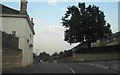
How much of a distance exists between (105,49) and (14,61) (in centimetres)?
3972

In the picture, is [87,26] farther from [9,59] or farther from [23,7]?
[9,59]

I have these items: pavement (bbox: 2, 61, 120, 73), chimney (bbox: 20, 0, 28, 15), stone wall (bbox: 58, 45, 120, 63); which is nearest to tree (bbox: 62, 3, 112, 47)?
stone wall (bbox: 58, 45, 120, 63)

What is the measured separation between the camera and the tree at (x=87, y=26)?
83062 mm

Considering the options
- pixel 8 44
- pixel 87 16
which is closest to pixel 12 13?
pixel 8 44

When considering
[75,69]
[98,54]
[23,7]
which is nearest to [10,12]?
[23,7]

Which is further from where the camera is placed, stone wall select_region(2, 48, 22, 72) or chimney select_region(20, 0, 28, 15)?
chimney select_region(20, 0, 28, 15)

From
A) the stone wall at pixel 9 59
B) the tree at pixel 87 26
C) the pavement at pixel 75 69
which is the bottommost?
the pavement at pixel 75 69

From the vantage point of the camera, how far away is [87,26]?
82938 millimetres

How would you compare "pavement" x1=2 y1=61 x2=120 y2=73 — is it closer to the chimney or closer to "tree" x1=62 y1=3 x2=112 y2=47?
the chimney

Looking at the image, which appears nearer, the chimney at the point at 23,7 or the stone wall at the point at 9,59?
the stone wall at the point at 9,59

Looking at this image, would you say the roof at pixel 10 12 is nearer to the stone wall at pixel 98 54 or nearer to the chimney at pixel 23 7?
the chimney at pixel 23 7

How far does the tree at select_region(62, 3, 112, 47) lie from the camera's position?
8306 cm

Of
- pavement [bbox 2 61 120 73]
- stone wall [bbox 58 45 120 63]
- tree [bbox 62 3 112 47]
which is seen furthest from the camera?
tree [bbox 62 3 112 47]

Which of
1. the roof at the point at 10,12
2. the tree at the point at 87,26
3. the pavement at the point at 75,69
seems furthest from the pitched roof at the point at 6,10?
the tree at the point at 87,26
